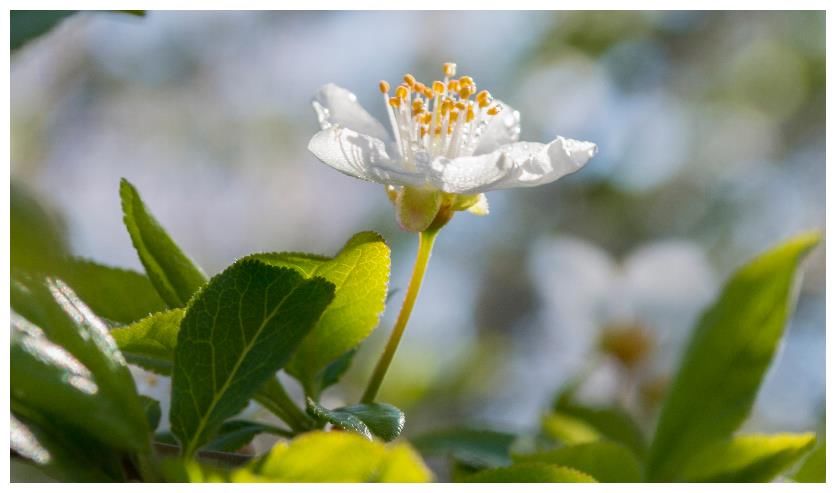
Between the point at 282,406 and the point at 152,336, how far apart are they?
0.10m

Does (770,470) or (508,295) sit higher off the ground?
(508,295)

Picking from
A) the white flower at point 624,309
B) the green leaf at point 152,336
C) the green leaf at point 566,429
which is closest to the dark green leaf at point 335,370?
the green leaf at point 152,336

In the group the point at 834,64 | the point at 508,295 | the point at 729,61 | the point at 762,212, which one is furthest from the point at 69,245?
the point at 729,61

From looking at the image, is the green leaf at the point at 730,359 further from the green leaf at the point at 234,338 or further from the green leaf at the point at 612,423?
the green leaf at the point at 234,338

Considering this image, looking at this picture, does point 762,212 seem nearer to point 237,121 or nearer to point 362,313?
point 237,121

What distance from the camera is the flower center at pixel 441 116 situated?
0.79 meters

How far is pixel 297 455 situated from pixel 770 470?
17.0 inches

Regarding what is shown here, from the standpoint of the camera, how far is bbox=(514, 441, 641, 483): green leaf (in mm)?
728

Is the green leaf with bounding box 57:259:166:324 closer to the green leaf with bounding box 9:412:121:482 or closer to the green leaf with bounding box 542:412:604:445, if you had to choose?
the green leaf with bounding box 9:412:121:482

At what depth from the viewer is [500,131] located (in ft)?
2.70

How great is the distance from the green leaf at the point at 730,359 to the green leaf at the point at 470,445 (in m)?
0.14

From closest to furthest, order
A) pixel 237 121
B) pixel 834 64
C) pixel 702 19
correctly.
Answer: pixel 834 64, pixel 702 19, pixel 237 121

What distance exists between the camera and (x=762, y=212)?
2881 millimetres

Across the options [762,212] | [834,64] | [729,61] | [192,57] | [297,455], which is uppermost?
[729,61]
